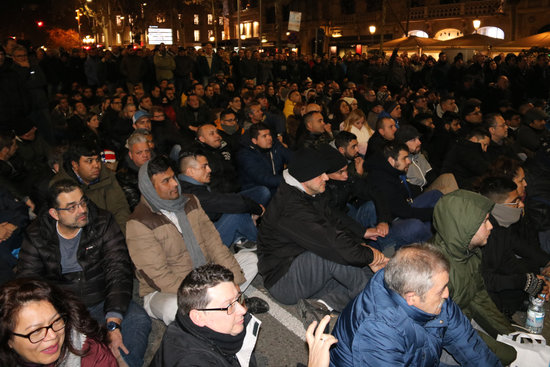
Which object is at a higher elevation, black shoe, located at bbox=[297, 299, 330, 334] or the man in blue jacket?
the man in blue jacket

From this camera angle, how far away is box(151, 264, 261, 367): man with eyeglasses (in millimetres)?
2197

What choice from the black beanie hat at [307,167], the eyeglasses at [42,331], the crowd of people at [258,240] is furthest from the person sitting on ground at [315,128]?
the eyeglasses at [42,331]

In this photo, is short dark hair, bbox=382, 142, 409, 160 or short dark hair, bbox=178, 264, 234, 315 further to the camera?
short dark hair, bbox=382, 142, 409, 160

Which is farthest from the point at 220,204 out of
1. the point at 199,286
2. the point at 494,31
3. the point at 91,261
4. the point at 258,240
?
the point at 494,31

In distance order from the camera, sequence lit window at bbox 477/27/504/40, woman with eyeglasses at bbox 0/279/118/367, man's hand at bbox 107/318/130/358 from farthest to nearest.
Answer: lit window at bbox 477/27/504/40 → man's hand at bbox 107/318/130/358 → woman with eyeglasses at bbox 0/279/118/367

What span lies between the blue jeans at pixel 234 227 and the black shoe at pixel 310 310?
5.28ft

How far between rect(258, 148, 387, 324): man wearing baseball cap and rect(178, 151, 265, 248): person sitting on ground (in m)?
1.05

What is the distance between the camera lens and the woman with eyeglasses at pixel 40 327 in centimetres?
221

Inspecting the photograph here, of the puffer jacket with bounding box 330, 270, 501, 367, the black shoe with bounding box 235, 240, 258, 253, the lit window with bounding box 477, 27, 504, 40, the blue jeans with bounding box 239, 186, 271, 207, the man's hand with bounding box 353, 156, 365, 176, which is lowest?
the black shoe with bounding box 235, 240, 258, 253

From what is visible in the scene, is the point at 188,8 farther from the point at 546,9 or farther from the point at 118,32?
the point at 546,9

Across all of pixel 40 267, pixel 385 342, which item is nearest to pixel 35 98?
pixel 40 267

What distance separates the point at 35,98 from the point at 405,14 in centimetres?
3648

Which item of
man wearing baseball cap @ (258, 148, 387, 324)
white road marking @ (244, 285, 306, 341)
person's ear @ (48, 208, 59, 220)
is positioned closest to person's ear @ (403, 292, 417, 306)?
man wearing baseball cap @ (258, 148, 387, 324)

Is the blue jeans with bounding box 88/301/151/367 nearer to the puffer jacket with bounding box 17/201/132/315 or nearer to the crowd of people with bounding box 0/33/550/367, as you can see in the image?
the crowd of people with bounding box 0/33/550/367
